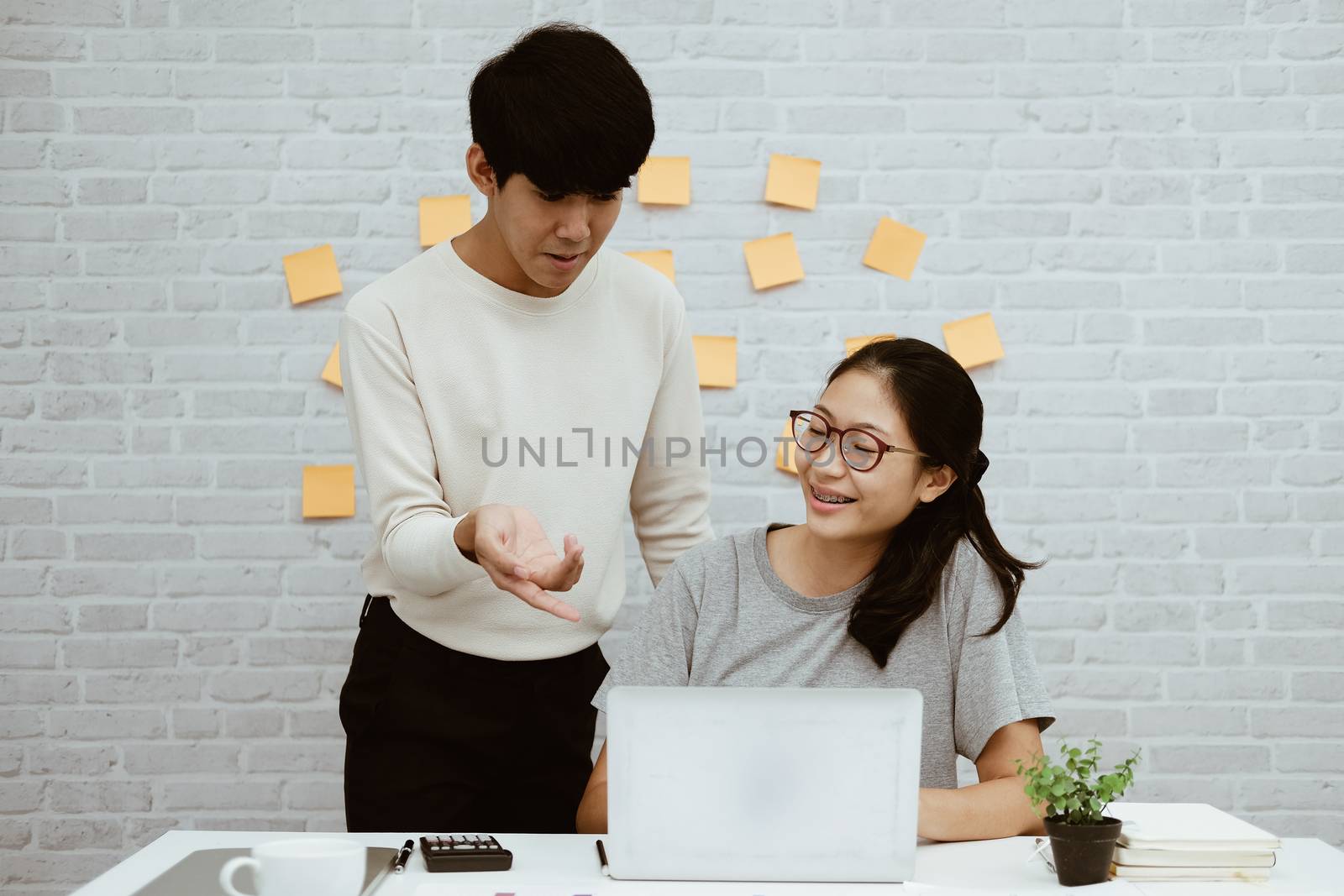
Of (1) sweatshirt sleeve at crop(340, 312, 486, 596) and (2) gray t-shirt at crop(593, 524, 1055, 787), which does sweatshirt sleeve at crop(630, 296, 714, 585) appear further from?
(1) sweatshirt sleeve at crop(340, 312, 486, 596)

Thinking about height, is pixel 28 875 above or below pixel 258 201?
below

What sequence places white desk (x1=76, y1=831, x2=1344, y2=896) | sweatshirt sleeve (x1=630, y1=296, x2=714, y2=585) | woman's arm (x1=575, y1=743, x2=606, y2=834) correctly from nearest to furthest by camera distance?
white desk (x1=76, y1=831, x2=1344, y2=896), woman's arm (x1=575, y1=743, x2=606, y2=834), sweatshirt sleeve (x1=630, y1=296, x2=714, y2=585)

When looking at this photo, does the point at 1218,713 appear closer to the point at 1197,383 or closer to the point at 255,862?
the point at 1197,383

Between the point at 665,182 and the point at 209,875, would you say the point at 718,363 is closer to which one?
the point at 665,182

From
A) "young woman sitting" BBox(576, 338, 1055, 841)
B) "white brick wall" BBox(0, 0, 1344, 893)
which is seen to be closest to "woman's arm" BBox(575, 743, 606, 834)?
"young woman sitting" BBox(576, 338, 1055, 841)

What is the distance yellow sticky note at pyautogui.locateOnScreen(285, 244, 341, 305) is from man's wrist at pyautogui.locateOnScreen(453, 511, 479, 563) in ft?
3.56

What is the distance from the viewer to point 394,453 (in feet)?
4.98

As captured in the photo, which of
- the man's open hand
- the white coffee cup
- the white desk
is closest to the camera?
the white coffee cup

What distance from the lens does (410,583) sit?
148 centimetres

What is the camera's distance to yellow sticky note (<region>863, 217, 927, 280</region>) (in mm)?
2350

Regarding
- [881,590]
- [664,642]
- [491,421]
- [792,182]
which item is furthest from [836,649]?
[792,182]

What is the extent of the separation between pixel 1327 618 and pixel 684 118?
1583 millimetres

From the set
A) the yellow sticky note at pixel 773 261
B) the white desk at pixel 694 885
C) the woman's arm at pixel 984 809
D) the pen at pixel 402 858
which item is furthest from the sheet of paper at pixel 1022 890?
the yellow sticky note at pixel 773 261

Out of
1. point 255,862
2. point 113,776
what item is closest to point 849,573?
point 255,862
